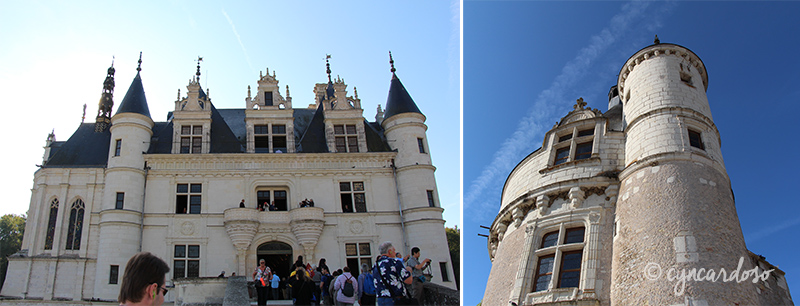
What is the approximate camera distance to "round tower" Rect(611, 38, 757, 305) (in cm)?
1420

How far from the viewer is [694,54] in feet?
65.9

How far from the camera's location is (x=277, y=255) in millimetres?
25969

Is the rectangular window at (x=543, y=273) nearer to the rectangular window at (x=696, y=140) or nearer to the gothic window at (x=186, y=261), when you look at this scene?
the rectangular window at (x=696, y=140)

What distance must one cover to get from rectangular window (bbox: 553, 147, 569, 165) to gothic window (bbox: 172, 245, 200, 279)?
1414 cm

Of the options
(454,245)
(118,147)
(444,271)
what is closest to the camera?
(444,271)

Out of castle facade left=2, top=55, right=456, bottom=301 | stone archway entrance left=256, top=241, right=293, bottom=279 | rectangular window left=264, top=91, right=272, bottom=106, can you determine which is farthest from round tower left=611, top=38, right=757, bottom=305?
rectangular window left=264, top=91, right=272, bottom=106

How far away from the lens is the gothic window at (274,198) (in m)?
26.6

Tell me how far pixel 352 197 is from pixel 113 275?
969 cm

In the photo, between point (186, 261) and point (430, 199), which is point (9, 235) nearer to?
point (186, 261)

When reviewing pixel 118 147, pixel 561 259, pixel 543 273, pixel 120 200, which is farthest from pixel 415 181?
pixel 118 147

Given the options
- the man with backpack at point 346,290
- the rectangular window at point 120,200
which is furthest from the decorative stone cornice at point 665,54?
the rectangular window at point 120,200

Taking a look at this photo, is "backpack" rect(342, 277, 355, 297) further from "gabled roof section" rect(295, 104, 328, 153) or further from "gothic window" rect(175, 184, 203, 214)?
"gabled roof section" rect(295, 104, 328, 153)

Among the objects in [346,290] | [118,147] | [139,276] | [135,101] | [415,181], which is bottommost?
[346,290]

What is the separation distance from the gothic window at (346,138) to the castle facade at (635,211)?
8908 millimetres
